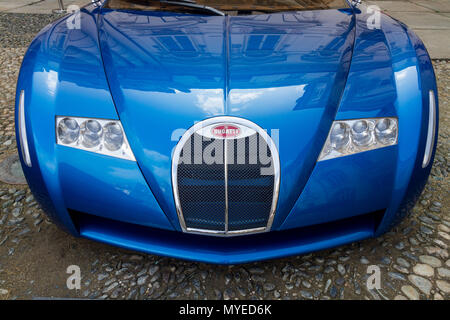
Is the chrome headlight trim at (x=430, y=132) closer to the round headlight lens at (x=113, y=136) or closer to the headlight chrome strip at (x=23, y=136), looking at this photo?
the round headlight lens at (x=113, y=136)

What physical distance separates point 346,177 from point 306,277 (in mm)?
554

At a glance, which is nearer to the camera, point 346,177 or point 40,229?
point 346,177

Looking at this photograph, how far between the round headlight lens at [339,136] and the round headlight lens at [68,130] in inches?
38.9

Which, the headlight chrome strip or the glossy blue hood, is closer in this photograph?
the glossy blue hood

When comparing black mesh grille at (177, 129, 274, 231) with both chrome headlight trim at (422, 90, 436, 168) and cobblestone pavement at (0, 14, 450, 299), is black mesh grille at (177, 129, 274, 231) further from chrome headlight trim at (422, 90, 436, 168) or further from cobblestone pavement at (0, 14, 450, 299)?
chrome headlight trim at (422, 90, 436, 168)

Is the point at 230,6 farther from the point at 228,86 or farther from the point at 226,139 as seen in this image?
the point at 226,139

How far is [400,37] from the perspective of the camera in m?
1.90

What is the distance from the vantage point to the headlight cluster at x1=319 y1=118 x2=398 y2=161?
148 centimetres

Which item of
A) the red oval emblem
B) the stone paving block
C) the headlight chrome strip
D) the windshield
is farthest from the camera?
the stone paving block

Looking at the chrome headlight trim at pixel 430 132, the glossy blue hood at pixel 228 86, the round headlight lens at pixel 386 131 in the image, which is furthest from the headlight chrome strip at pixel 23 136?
the chrome headlight trim at pixel 430 132

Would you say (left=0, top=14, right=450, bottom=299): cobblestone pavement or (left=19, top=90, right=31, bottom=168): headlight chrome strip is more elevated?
(left=19, top=90, right=31, bottom=168): headlight chrome strip

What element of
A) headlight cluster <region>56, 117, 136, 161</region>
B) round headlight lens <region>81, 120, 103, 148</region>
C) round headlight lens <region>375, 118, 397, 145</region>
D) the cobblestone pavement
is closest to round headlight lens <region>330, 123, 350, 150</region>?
round headlight lens <region>375, 118, 397, 145</region>
